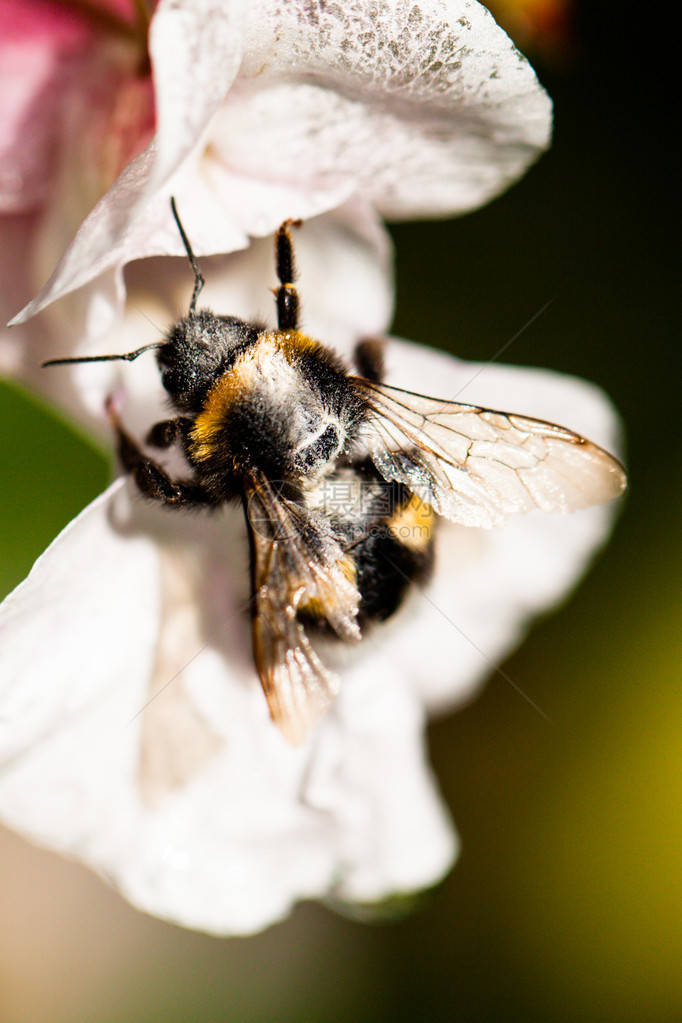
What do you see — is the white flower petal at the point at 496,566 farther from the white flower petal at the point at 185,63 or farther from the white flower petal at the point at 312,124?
the white flower petal at the point at 185,63

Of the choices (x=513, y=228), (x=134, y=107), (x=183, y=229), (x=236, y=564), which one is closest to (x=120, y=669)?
(x=236, y=564)

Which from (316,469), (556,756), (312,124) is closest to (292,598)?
(316,469)

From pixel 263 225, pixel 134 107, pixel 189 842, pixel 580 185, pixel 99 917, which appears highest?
pixel 134 107

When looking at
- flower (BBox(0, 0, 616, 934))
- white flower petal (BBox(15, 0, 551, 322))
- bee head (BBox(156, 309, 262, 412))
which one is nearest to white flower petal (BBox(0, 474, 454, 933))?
flower (BBox(0, 0, 616, 934))

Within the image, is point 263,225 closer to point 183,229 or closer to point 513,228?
point 183,229

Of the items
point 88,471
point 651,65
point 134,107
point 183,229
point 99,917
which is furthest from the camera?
point 99,917

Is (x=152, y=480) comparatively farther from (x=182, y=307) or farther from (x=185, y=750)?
(x=185, y=750)

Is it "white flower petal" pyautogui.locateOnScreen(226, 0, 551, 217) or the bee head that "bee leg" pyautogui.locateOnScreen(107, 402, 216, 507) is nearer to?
the bee head
